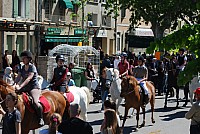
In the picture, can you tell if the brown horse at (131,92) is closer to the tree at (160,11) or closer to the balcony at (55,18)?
the tree at (160,11)

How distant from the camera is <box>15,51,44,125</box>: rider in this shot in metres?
11.2

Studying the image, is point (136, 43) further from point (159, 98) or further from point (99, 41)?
point (159, 98)

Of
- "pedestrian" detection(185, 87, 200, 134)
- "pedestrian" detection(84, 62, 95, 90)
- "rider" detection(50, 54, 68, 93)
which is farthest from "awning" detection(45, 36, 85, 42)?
"pedestrian" detection(185, 87, 200, 134)

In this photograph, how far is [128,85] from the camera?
48.0 feet

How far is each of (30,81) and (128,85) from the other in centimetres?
396

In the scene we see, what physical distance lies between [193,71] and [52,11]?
38946 mm

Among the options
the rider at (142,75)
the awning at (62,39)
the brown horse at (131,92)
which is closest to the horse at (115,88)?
the rider at (142,75)

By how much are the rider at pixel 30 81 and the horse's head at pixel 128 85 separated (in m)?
3.49

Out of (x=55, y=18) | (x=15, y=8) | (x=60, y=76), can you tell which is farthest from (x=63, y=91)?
(x=55, y=18)

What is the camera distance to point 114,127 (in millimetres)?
7930

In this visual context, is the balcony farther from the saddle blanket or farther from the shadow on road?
the saddle blanket

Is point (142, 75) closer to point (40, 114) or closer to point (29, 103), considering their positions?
point (40, 114)

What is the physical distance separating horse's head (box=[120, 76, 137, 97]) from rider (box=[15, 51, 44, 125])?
137 inches

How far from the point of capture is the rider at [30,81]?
441 inches
